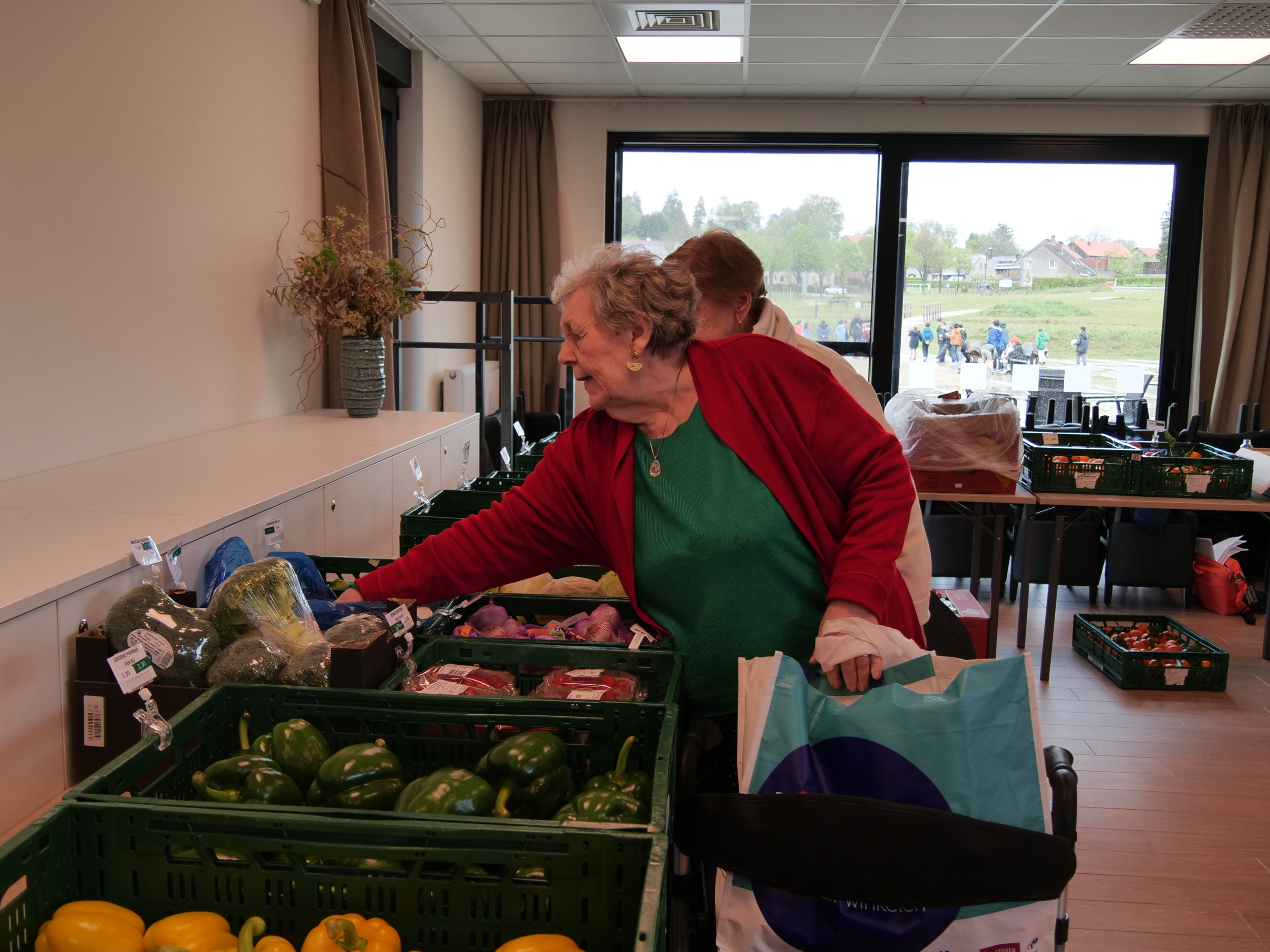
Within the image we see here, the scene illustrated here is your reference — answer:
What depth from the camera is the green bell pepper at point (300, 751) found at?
46.8 inches

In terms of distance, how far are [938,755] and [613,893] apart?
464 millimetres

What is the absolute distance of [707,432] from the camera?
1632 mm

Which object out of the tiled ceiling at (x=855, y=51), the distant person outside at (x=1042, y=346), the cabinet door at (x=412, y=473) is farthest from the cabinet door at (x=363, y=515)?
the distant person outside at (x=1042, y=346)

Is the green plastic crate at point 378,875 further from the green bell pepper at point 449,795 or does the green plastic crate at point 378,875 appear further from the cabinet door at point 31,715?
the cabinet door at point 31,715

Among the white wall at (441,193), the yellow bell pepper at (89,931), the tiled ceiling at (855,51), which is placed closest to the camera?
the yellow bell pepper at (89,931)

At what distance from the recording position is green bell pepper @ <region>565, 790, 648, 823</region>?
112cm

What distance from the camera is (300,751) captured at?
119 cm

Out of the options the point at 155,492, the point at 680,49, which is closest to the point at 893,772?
the point at 155,492

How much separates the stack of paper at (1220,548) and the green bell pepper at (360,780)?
16.5 ft

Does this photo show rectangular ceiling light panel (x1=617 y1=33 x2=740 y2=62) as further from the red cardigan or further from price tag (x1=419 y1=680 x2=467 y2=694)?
price tag (x1=419 y1=680 x2=467 y2=694)

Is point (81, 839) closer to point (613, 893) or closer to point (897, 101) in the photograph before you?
point (613, 893)

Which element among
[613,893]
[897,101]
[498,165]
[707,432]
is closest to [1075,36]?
Result: [897,101]

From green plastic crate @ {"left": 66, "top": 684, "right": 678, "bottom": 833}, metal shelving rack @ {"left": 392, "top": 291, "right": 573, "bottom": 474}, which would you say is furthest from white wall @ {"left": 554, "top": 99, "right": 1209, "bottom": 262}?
green plastic crate @ {"left": 66, "top": 684, "right": 678, "bottom": 833}

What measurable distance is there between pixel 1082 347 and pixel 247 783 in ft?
24.4
